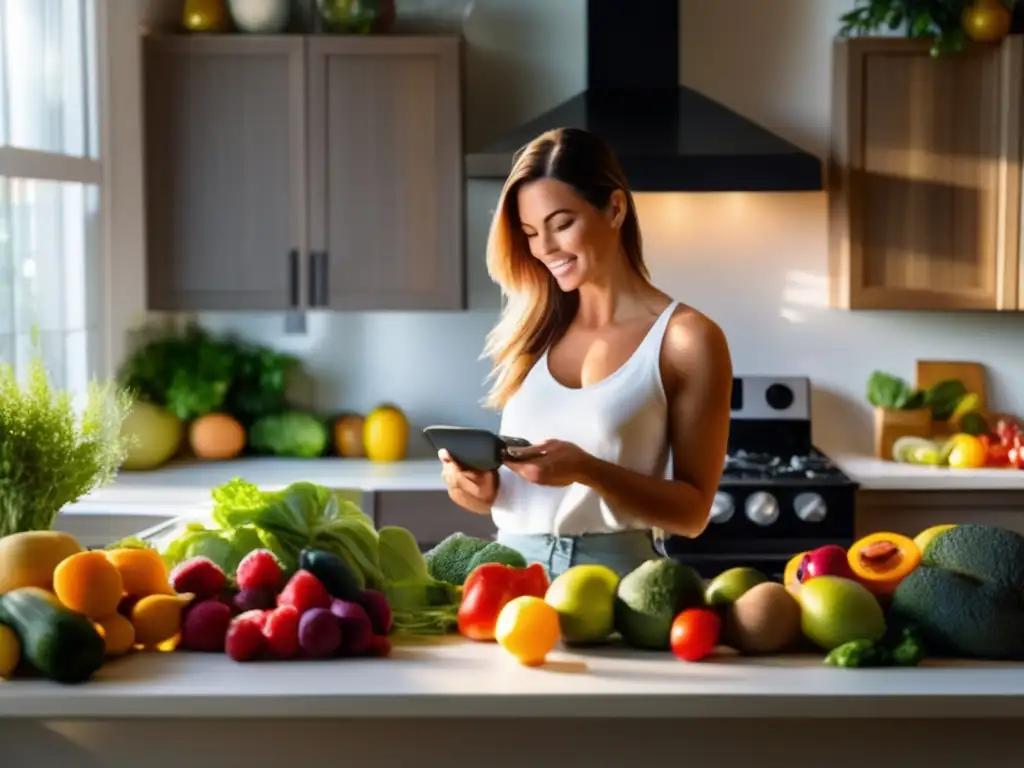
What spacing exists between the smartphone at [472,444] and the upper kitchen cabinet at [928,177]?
257cm

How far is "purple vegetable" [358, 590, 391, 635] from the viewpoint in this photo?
74.8 inches

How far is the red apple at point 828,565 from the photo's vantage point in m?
1.96

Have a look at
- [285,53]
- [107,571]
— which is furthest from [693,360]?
[285,53]

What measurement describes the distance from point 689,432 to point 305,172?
2.36 metres

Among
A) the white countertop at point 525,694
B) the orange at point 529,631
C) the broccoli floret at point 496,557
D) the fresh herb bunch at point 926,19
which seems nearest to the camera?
the white countertop at point 525,694

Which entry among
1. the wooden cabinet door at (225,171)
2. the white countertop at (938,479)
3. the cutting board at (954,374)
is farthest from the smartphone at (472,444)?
the cutting board at (954,374)

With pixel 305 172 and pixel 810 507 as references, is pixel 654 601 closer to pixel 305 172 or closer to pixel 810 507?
pixel 810 507

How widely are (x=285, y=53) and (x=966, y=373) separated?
2.41 metres

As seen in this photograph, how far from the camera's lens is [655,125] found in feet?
13.9

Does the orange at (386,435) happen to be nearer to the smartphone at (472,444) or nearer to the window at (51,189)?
the window at (51,189)

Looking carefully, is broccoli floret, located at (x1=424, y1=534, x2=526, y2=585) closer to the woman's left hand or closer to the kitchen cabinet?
the woman's left hand

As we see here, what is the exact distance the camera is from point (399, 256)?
4336 millimetres

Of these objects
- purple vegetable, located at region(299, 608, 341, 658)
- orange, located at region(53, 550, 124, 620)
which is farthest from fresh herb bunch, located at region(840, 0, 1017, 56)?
orange, located at region(53, 550, 124, 620)

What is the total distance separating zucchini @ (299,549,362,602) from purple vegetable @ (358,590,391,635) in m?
0.01
